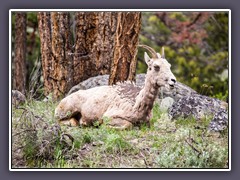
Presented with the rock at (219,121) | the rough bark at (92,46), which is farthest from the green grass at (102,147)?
the rough bark at (92,46)

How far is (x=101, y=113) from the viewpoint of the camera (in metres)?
8.96

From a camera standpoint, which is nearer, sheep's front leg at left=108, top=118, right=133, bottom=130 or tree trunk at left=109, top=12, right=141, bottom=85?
sheep's front leg at left=108, top=118, right=133, bottom=130

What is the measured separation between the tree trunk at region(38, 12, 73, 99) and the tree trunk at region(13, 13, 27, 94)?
35 cm

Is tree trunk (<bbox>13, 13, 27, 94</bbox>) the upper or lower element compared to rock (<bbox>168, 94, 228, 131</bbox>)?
upper

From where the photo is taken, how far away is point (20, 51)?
434 inches

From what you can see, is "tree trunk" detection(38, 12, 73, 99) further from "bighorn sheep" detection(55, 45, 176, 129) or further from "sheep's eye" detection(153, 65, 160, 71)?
"sheep's eye" detection(153, 65, 160, 71)

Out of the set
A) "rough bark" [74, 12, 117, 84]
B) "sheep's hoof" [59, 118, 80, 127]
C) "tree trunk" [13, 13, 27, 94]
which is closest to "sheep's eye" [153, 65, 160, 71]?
"sheep's hoof" [59, 118, 80, 127]

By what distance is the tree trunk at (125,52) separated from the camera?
9.41m

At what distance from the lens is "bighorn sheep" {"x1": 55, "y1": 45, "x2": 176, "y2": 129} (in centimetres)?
866


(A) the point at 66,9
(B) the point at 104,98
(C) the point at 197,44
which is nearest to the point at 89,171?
(B) the point at 104,98

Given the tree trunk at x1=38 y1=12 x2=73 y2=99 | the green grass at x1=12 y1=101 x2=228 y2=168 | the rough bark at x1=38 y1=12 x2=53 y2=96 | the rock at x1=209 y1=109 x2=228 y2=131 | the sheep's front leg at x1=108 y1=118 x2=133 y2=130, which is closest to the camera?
the green grass at x1=12 y1=101 x2=228 y2=168

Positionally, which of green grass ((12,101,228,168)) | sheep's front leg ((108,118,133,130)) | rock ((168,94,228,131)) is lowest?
green grass ((12,101,228,168))
